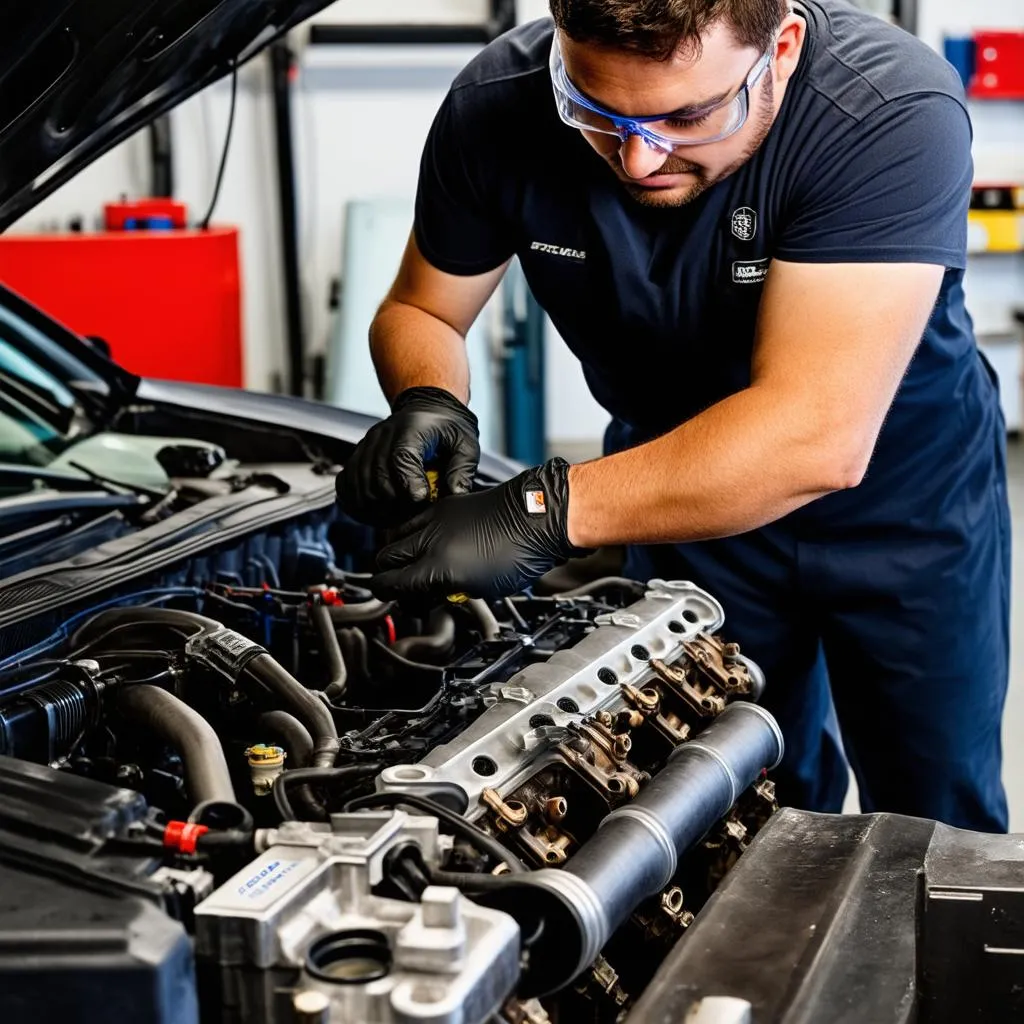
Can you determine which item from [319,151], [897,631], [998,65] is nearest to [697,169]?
[897,631]

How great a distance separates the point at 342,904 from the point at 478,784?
0.80ft

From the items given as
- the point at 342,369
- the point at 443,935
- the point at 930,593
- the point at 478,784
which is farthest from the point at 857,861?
the point at 342,369

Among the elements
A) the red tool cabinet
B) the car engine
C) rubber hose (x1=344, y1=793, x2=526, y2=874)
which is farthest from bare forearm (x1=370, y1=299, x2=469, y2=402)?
the red tool cabinet

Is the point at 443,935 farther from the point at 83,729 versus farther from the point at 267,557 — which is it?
the point at 267,557

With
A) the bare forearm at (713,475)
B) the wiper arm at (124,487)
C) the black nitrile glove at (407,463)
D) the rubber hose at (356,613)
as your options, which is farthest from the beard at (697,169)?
the wiper arm at (124,487)

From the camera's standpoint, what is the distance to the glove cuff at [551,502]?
1619 millimetres

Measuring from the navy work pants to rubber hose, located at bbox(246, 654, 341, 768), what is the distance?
834mm

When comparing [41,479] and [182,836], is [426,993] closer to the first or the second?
[182,836]

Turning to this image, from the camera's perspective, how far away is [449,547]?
5.26ft

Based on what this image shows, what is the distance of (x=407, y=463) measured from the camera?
175cm

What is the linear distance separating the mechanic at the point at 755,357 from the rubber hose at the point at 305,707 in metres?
0.18

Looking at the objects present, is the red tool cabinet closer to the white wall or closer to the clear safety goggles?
the white wall

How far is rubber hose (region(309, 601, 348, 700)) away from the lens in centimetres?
164

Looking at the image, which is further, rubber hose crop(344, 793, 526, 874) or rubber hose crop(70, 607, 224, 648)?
rubber hose crop(70, 607, 224, 648)
